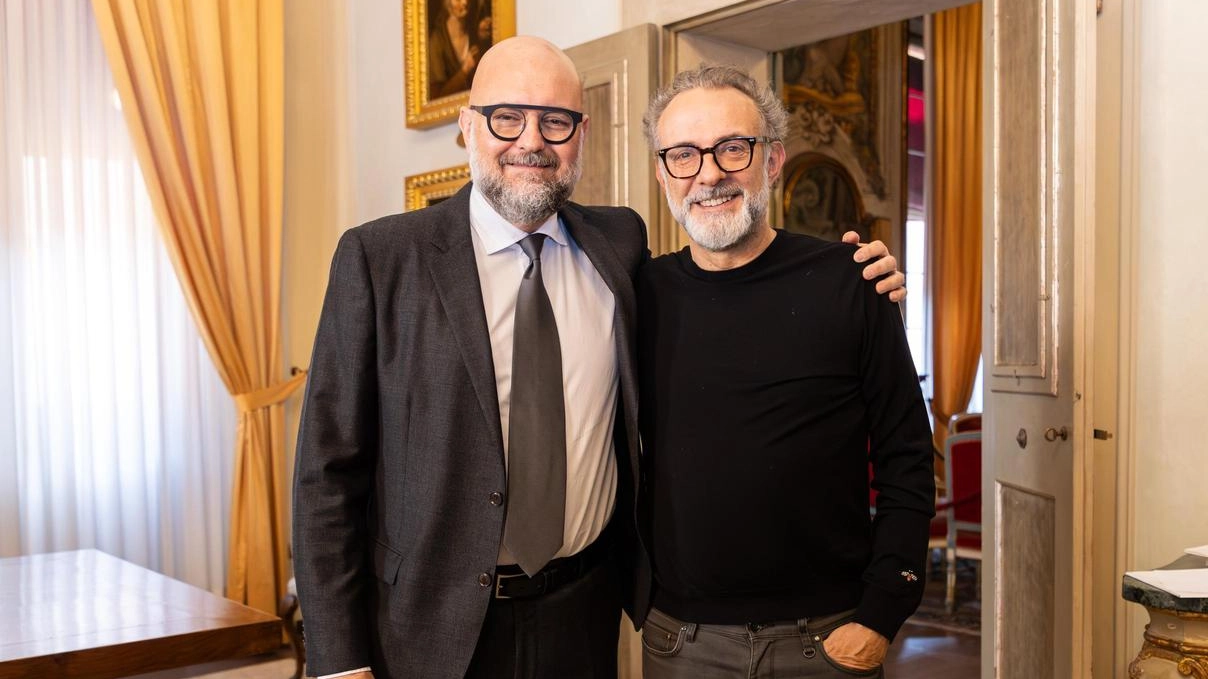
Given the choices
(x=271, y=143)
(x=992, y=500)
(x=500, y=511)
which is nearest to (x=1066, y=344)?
(x=992, y=500)

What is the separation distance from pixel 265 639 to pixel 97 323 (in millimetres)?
2802

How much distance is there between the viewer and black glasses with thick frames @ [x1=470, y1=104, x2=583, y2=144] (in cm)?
201

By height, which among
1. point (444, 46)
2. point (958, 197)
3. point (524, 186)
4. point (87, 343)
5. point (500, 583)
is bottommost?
point (500, 583)

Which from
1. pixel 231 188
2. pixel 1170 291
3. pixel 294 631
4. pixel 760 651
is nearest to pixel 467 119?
pixel 760 651

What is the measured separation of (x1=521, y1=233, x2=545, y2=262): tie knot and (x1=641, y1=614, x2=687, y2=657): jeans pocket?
28.1 inches

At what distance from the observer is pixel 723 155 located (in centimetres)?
206

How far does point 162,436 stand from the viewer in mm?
5445

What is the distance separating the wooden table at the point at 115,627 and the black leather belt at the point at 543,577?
1358mm

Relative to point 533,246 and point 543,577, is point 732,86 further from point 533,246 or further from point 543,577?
point 543,577

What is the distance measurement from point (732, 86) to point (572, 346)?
1.88 feet

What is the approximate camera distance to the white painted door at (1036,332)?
308 cm

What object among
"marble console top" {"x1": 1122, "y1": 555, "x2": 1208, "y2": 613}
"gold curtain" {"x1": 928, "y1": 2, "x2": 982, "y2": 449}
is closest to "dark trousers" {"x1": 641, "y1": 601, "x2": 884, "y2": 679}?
"marble console top" {"x1": 1122, "y1": 555, "x2": 1208, "y2": 613}

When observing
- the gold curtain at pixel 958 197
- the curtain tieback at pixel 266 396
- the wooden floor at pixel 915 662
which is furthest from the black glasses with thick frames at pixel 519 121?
the gold curtain at pixel 958 197

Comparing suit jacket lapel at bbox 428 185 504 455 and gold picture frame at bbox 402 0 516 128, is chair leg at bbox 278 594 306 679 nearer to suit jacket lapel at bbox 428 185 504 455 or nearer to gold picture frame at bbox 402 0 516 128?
gold picture frame at bbox 402 0 516 128
